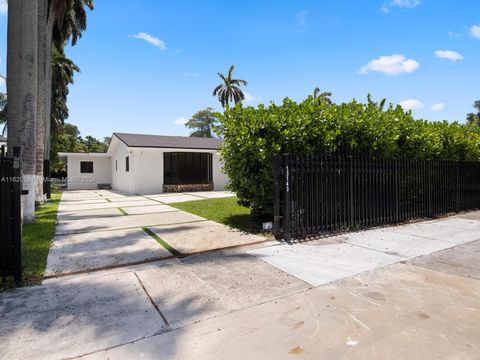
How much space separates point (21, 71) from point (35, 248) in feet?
14.9

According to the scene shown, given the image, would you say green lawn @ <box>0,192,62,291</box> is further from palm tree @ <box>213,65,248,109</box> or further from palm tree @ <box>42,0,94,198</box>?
palm tree @ <box>213,65,248,109</box>

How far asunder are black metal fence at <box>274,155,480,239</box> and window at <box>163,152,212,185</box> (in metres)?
14.8

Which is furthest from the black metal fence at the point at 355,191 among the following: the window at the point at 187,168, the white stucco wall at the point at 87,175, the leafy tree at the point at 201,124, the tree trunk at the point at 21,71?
the leafy tree at the point at 201,124

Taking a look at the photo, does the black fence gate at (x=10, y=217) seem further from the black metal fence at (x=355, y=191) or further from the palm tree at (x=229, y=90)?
the palm tree at (x=229, y=90)

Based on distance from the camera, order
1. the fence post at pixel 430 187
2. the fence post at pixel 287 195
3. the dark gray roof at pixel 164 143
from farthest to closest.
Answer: the dark gray roof at pixel 164 143 → the fence post at pixel 430 187 → the fence post at pixel 287 195

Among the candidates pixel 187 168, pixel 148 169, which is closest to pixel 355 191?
pixel 187 168

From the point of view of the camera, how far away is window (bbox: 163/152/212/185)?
20328 millimetres

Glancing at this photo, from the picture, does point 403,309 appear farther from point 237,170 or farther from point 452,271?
point 237,170

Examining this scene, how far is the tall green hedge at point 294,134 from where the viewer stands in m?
6.63

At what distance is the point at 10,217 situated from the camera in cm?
363

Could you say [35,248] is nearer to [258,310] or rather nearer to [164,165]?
[258,310]

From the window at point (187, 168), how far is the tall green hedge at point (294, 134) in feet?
43.9

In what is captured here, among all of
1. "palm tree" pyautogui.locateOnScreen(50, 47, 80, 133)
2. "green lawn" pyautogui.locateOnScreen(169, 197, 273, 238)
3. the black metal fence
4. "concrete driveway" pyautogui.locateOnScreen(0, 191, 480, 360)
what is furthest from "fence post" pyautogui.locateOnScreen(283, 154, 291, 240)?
"palm tree" pyautogui.locateOnScreen(50, 47, 80, 133)

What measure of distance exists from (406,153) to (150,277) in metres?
7.82
